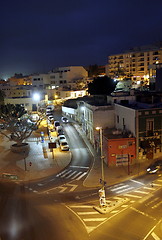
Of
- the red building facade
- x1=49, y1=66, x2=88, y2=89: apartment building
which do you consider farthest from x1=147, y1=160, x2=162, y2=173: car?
x1=49, y1=66, x2=88, y2=89: apartment building

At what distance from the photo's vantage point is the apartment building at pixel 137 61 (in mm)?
107938

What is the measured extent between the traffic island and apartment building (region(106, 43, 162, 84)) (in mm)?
87100

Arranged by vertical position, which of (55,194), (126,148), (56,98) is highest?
(56,98)

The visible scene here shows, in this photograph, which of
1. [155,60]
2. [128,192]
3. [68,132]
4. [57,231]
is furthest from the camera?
[155,60]

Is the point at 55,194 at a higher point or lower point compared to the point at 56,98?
lower

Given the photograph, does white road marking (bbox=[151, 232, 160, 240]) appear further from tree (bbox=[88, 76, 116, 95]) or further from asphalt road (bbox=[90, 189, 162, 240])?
tree (bbox=[88, 76, 116, 95])

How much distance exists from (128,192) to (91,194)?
3.88 meters

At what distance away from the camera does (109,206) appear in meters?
22.8

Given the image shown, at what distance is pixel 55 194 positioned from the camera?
2645 cm

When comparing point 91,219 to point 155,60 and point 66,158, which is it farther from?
point 155,60

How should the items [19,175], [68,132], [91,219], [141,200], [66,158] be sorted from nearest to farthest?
[91,219], [141,200], [19,175], [66,158], [68,132]

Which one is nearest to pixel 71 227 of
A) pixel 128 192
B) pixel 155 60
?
pixel 128 192

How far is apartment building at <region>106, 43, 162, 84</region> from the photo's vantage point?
4250 inches

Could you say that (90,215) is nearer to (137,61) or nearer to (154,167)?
(154,167)
